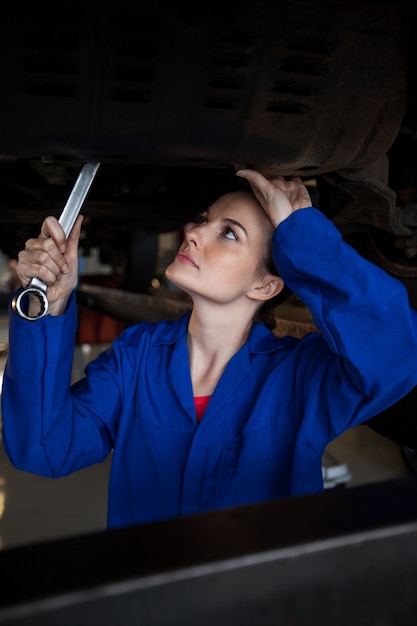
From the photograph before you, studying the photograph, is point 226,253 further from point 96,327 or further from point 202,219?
point 96,327

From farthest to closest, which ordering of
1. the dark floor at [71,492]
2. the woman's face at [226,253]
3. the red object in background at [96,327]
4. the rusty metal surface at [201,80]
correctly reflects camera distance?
the red object in background at [96,327]
the dark floor at [71,492]
the woman's face at [226,253]
the rusty metal surface at [201,80]

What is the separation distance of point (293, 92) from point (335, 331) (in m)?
0.31

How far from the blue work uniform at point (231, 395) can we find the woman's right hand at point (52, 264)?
0.09 ft

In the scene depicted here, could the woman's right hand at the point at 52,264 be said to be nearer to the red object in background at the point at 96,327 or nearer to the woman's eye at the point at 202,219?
the woman's eye at the point at 202,219

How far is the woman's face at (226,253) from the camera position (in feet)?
2.65

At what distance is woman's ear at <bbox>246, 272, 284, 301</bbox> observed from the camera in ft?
2.85

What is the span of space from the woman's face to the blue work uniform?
0.30ft

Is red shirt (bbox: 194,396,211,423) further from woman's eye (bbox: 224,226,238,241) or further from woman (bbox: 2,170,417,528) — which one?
woman's eye (bbox: 224,226,238,241)

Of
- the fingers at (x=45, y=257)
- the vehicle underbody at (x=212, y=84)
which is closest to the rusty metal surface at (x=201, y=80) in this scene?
the vehicle underbody at (x=212, y=84)

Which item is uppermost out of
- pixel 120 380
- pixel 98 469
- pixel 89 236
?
pixel 120 380

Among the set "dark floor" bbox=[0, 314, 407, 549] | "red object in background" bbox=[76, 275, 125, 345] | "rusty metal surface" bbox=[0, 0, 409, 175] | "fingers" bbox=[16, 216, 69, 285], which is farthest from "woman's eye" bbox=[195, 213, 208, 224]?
"red object in background" bbox=[76, 275, 125, 345]

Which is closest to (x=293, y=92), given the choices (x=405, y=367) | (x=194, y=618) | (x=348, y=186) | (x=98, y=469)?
(x=348, y=186)

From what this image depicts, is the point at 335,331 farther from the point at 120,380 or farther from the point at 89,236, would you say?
the point at 89,236

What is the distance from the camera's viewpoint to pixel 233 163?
0.77m
